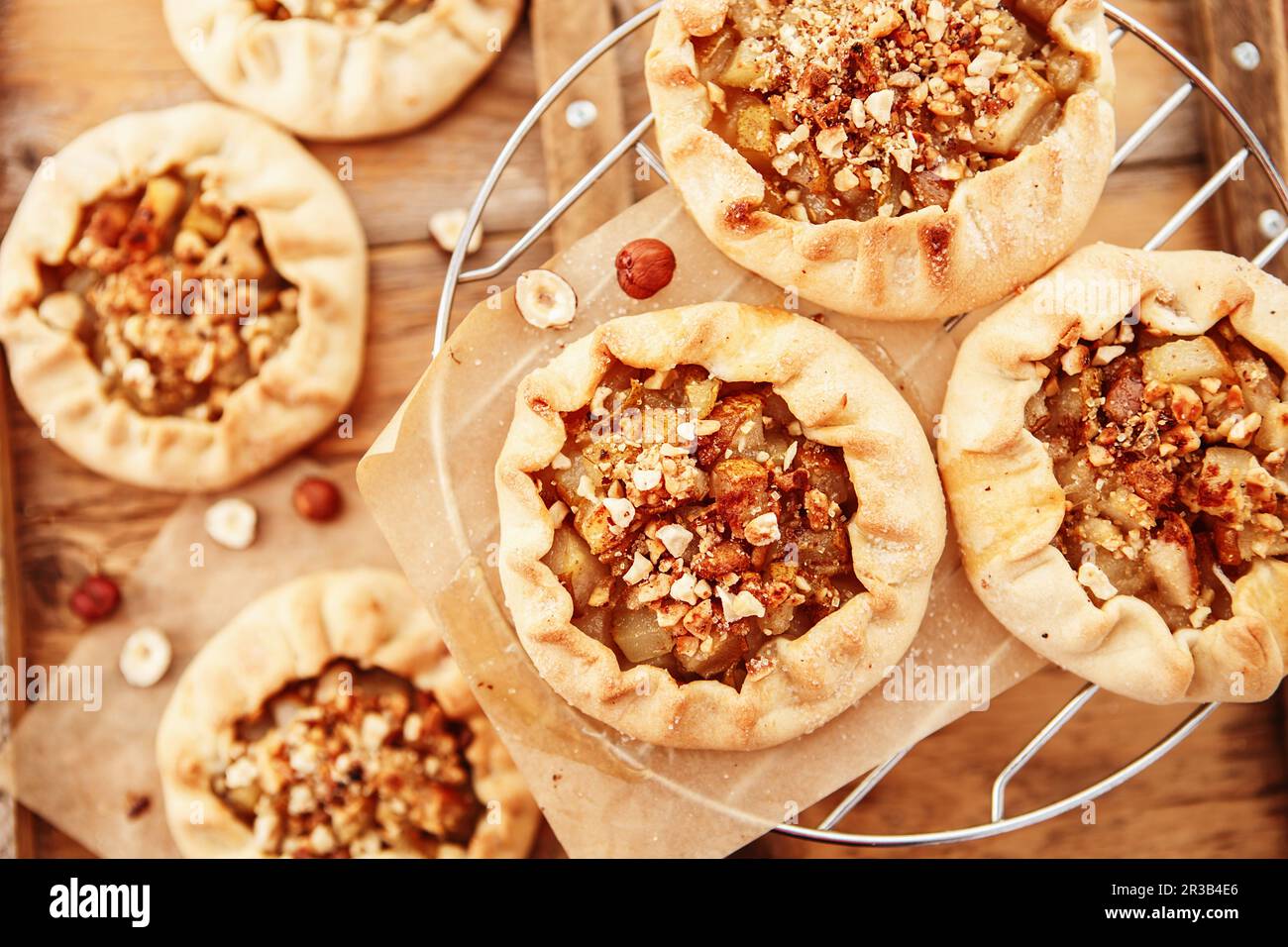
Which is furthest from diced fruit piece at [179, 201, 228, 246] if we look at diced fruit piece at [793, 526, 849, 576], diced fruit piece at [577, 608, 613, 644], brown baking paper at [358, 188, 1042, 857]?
diced fruit piece at [793, 526, 849, 576]

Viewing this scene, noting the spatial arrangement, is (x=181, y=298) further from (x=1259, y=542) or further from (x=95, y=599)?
(x=1259, y=542)

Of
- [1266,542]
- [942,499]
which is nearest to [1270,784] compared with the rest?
[1266,542]

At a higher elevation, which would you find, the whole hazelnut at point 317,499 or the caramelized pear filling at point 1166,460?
the caramelized pear filling at point 1166,460

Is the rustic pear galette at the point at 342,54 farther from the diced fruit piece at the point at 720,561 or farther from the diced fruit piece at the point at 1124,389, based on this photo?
the diced fruit piece at the point at 1124,389

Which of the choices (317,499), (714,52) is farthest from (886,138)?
(317,499)

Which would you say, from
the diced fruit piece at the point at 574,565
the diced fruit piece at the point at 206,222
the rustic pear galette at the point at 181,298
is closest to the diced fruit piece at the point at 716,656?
the diced fruit piece at the point at 574,565
